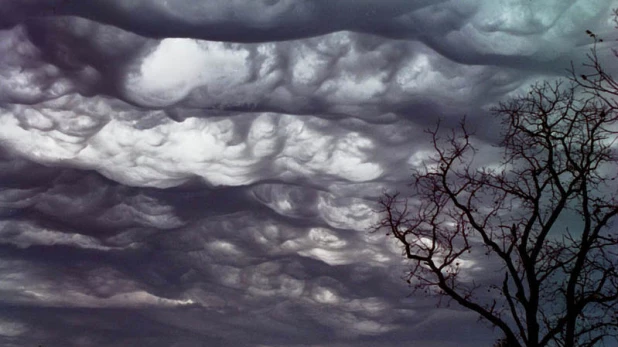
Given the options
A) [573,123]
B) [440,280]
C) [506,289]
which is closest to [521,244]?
[506,289]

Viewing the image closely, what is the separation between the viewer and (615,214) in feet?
52.7

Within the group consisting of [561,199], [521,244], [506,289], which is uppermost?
[561,199]

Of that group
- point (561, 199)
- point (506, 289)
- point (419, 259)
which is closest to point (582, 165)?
point (561, 199)

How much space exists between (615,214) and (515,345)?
4517 mm

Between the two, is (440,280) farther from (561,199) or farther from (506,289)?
(561,199)

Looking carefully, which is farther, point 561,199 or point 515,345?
point 561,199

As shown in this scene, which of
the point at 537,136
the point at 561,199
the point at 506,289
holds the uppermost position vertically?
the point at 537,136

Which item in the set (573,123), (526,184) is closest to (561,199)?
(526,184)

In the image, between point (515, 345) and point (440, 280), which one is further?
point (440, 280)

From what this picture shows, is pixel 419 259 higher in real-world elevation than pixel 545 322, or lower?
higher

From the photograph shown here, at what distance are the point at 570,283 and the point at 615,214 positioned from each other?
228 centimetres

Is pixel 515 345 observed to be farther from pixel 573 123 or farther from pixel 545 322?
pixel 573 123

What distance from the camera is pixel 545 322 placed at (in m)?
16.8

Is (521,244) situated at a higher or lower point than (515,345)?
higher
